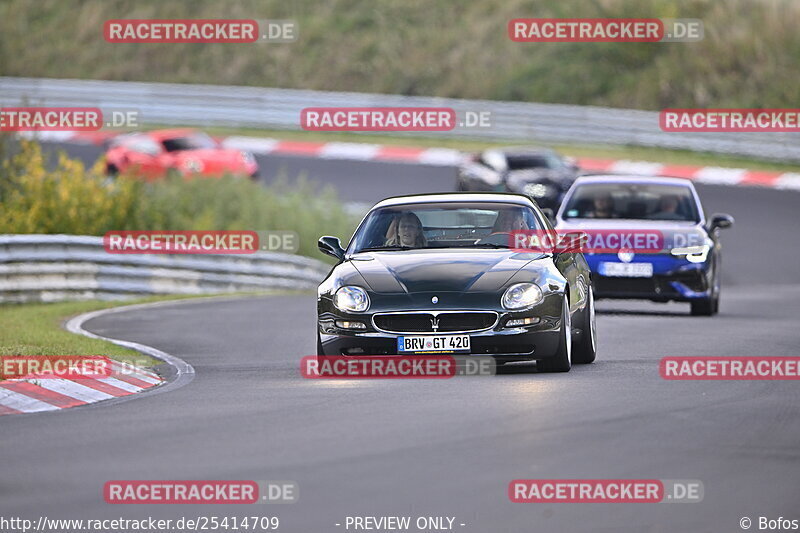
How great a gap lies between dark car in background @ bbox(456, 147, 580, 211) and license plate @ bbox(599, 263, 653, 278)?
43.4ft

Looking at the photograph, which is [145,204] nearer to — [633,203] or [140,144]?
[140,144]

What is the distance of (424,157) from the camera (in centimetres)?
4172

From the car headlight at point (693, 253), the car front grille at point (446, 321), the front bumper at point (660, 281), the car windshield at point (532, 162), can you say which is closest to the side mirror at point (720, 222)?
the car headlight at point (693, 253)

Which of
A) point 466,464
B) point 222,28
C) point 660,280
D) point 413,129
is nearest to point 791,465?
point 466,464

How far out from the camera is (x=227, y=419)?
10359 millimetres

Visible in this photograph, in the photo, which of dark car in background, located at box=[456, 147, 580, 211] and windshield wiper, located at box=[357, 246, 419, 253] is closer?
windshield wiper, located at box=[357, 246, 419, 253]

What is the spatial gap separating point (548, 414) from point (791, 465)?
6.41 ft

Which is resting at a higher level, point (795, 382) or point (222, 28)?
point (222, 28)

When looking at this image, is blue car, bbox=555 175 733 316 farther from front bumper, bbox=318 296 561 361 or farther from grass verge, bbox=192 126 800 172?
grass verge, bbox=192 126 800 172

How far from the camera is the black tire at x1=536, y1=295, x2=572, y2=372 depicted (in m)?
12.7

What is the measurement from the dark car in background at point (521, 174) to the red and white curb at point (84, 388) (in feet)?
64.2

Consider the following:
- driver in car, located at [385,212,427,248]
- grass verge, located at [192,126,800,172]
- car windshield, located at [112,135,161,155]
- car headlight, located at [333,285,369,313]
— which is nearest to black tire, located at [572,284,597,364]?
driver in car, located at [385,212,427,248]

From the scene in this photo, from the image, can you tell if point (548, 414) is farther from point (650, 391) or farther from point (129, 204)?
point (129, 204)

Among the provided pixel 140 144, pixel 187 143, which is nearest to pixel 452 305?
pixel 187 143
